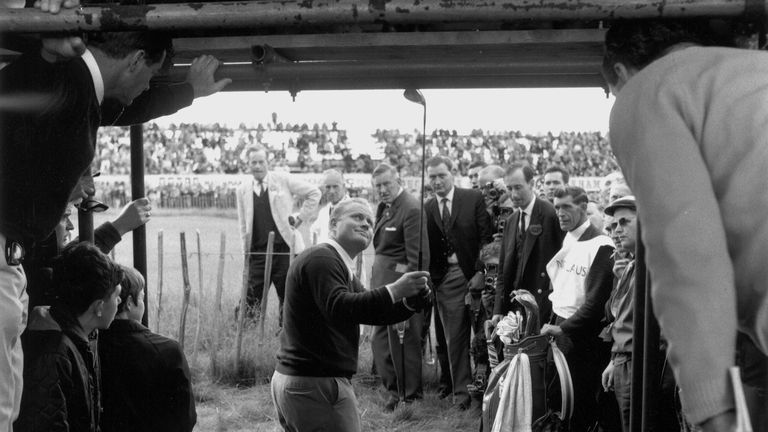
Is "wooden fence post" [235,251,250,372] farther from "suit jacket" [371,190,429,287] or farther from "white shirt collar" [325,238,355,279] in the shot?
"white shirt collar" [325,238,355,279]

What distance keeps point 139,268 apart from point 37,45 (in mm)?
1247

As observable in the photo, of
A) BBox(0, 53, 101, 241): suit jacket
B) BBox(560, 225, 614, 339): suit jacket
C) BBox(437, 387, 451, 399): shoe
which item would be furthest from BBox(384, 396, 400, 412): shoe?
BBox(0, 53, 101, 241): suit jacket

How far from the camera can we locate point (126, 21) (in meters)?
2.05

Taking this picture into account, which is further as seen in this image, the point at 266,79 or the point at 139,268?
the point at 139,268

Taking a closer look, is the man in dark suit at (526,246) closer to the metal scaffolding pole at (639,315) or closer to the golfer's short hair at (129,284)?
the golfer's short hair at (129,284)

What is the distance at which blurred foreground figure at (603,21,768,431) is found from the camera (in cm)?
158

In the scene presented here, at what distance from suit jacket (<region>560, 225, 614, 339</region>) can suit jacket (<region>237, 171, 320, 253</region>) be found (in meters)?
3.90

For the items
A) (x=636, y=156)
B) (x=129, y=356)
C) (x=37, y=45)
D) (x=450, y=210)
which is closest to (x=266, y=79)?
(x=37, y=45)

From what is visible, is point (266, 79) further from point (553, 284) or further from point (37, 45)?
point (553, 284)

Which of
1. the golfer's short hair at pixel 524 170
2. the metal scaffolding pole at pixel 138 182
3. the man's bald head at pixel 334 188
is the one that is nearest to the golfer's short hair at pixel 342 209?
the metal scaffolding pole at pixel 138 182

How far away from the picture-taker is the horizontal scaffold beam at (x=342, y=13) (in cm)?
184

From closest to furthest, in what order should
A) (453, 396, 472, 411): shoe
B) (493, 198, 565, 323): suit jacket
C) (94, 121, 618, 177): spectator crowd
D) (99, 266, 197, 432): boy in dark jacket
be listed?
(99, 266, 197, 432): boy in dark jacket < (493, 198, 565, 323): suit jacket < (453, 396, 472, 411): shoe < (94, 121, 618, 177): spectator crowd

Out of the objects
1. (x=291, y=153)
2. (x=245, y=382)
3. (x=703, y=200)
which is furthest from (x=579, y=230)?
(x=291, y=153)

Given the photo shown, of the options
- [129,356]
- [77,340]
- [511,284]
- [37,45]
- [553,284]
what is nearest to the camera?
[37,45]
